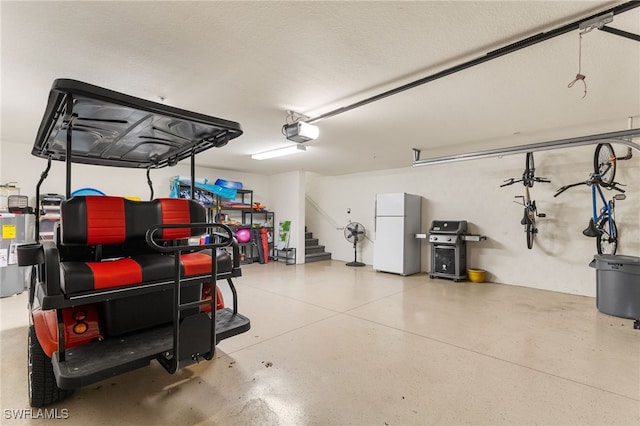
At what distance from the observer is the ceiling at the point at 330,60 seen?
6.15 feet

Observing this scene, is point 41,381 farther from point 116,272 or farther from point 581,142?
point 581,142

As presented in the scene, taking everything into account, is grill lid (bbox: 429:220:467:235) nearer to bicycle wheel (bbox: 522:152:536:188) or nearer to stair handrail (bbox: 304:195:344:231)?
bicycle wheel (bbox: 522:152:536:188)

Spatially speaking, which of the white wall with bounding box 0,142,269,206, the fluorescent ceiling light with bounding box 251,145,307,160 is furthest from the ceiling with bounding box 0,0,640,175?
the white wall with bounding box 0,142,269,206

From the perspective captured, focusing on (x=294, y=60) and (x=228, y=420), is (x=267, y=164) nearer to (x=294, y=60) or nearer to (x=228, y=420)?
(x=294, y=60)

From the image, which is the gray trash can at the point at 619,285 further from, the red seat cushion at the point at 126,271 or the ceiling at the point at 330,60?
the red seat cushion at the point at 126,271

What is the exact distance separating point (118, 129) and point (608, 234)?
656cm

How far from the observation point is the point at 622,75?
102 inches

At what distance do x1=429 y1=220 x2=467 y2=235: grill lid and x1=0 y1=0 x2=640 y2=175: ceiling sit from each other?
2381 mm

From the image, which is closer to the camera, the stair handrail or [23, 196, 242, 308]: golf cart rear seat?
[23, 196, 242, 308]: golf cart rear seat

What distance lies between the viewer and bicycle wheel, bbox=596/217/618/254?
4.43 meters

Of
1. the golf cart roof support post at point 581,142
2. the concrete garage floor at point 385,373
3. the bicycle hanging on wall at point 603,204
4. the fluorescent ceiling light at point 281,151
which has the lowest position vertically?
the concrete garage floor at point 385,373

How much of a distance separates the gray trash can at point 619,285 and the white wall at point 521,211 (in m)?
1.30

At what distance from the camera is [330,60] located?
2.42 meters
